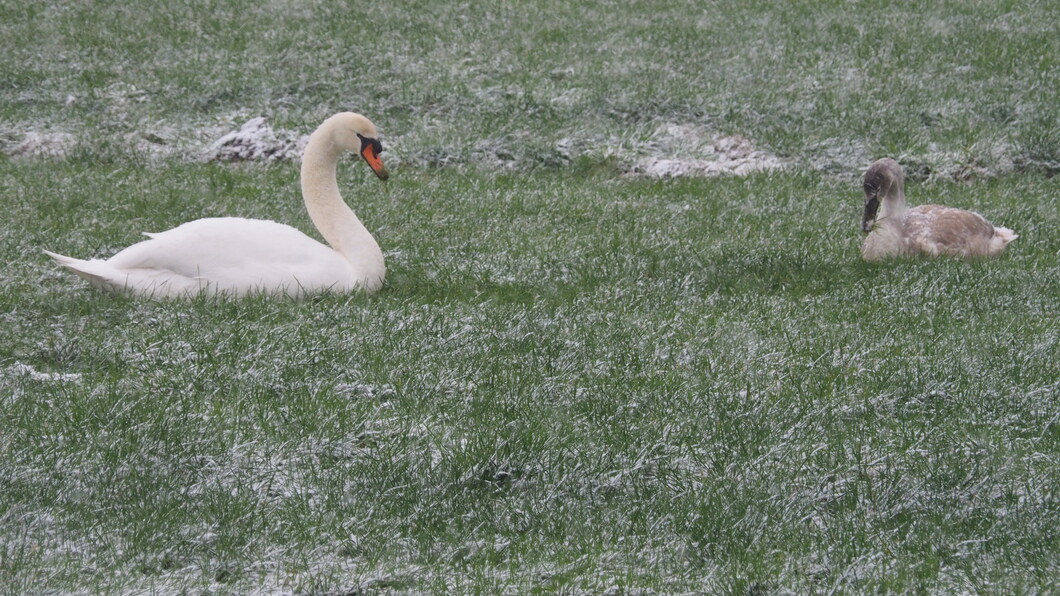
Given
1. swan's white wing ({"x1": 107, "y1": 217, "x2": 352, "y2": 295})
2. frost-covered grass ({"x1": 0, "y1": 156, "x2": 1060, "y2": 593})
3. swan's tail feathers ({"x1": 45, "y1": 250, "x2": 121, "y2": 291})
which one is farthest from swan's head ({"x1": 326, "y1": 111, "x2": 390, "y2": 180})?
swan's tail feathers ({"x1": 45, "y1": 250, "x2": 121, "y2": 291})

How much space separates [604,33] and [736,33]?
1940 millimetres

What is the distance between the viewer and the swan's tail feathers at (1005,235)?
8453 millimetres

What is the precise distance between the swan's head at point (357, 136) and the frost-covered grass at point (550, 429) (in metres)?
0.82

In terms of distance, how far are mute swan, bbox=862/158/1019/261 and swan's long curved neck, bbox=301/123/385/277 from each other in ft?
11.6

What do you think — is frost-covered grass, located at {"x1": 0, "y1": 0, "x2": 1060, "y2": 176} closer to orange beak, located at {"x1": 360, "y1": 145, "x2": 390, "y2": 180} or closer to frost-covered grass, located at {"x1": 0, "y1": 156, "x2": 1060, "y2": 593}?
orange beak, located at {"x1": 360, "y1": 145, "x2": 390, "y2": 180}

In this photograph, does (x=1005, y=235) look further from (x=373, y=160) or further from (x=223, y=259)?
(x=223, y=259)

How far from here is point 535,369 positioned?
556cm

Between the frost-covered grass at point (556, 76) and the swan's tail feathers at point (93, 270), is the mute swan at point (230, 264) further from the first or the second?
the frost-covered grass at point (556, 76)

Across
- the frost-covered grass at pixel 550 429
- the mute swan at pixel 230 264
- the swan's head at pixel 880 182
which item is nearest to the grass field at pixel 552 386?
the frost-covered grass at pixel 550 429

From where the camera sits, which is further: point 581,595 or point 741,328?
point 741,328

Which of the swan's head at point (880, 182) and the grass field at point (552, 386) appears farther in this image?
the swan's head at point (880, 182)

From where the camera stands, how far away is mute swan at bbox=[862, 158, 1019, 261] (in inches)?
317

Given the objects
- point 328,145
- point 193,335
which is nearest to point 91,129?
point 328,145

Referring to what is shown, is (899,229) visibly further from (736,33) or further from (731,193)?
(736,33)
